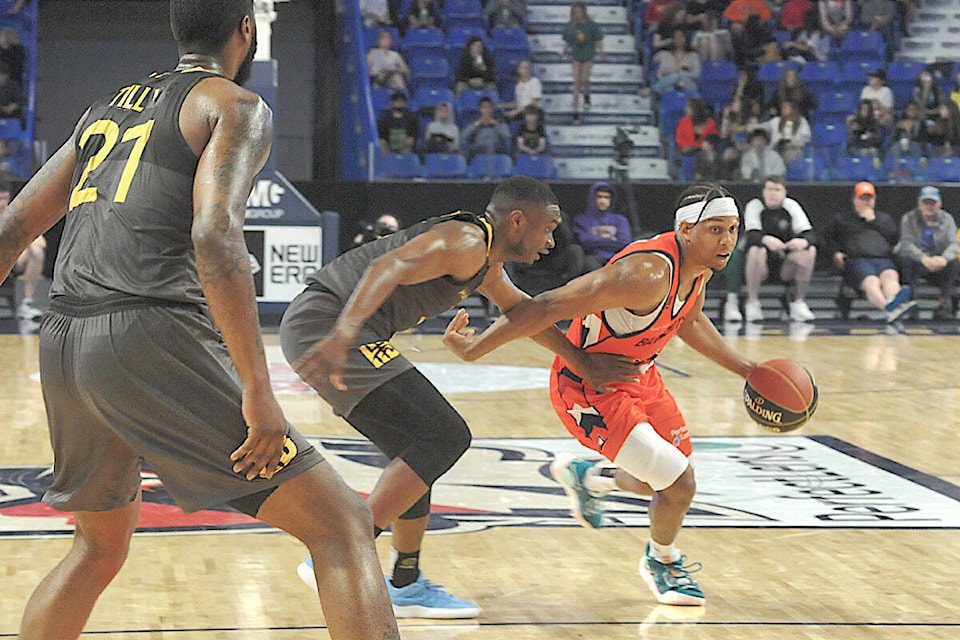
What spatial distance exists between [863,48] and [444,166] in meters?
6.18

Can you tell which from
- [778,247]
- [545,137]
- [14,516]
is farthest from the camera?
[545,137]

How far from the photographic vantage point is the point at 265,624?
13.3 ft

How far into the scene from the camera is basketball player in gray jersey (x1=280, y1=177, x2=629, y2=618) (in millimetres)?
4074

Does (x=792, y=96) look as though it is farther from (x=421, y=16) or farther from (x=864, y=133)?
(x=421, y=16)

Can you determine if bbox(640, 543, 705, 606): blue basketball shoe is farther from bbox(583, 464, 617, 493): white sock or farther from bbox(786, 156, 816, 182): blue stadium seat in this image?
bbox(786, 156, 816, 182): blue stadium seat

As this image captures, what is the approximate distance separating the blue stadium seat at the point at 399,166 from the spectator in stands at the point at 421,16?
2.92 m

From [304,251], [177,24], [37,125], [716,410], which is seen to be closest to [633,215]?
[304,251]

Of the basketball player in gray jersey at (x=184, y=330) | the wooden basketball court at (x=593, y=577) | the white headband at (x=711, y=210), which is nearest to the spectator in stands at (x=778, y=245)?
the wooden basketball court at (x=593, y=577)

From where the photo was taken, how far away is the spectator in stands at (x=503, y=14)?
17.9 m

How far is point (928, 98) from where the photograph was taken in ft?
53.3

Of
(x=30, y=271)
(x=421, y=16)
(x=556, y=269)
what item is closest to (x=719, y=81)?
(x=421, y=16)

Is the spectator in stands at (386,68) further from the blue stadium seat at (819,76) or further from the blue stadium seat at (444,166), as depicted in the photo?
the blue stadium seat at (819,76)

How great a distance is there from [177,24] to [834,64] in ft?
51.2

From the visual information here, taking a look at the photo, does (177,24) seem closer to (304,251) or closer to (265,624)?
(265,624)
